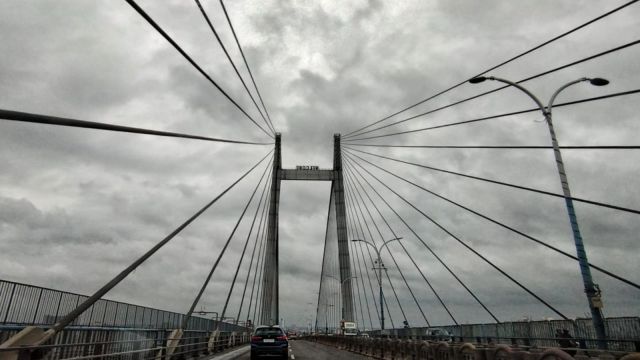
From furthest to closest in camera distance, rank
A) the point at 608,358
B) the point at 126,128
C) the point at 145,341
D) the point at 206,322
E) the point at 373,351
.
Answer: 1. the point at 206,322
2. the point at 373,351
3. the point at 145,341
4. the point at 126,128
5. the point at 608,358

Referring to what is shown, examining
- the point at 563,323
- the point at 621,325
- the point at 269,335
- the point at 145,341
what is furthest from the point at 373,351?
the point at 145,341

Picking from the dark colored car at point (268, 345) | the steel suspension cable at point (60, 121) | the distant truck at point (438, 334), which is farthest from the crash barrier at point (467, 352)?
the steel suspension cable at point (60, 121)

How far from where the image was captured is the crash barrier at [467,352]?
6871mm

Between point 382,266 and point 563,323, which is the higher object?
point 382,266

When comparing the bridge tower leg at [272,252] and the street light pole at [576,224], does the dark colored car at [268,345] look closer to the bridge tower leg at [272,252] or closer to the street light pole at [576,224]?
the street light pole at [576,224]

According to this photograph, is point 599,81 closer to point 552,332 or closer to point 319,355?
point 552,332

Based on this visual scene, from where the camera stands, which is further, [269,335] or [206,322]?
[206,322]

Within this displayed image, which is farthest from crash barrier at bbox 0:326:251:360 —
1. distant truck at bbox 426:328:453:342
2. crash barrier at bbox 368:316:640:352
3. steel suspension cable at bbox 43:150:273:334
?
distant truck at bbox 426:328:453:342

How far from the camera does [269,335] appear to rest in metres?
17.4

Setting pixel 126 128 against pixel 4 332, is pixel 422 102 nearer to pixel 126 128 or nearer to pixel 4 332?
pixel 126 128

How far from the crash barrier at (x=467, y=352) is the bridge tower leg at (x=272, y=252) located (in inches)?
425

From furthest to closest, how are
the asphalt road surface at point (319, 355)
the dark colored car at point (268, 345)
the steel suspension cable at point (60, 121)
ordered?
1. the asphalt road surface at point (319, 355)
2. the dark colored car at point (268, 345)
3. the steel suspension cable at point (60, 121)

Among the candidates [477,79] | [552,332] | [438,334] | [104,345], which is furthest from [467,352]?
[438,334]

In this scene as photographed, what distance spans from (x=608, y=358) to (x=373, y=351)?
1843 centimetres
